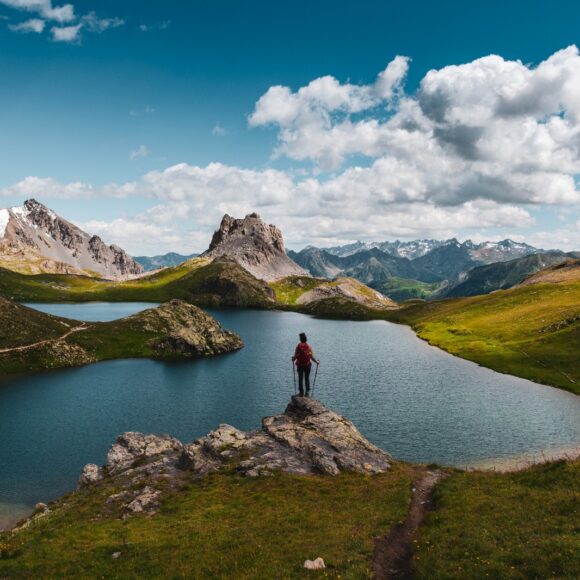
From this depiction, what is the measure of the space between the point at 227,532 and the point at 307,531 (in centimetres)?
593

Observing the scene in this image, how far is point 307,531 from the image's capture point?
30.6 m

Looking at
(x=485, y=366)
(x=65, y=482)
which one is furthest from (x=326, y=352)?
(x=65, y=482)

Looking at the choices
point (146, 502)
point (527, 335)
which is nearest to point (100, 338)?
point (146, 502)

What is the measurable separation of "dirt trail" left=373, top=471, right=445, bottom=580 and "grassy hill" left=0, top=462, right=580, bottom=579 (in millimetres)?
554

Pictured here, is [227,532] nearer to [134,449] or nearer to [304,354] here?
[304,354]

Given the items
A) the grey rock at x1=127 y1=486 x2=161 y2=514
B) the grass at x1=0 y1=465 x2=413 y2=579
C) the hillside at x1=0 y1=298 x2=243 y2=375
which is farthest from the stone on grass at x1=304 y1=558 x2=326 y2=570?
the hillside at x1=0 y1=298 x2=243 y2=375

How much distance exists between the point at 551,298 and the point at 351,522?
179 metres

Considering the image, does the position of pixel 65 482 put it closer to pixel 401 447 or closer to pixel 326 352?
pixel 401 447

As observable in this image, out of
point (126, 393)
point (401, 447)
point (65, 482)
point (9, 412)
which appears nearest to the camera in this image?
point (65, 482)

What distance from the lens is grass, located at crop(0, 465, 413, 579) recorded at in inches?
1020

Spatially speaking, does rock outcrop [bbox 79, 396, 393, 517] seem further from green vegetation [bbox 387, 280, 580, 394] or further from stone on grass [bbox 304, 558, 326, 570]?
green vegetation [bbox 387, 280, 580, 394]

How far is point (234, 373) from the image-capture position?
116 metres

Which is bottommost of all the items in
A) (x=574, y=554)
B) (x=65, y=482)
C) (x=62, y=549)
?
(x=65, y=482)

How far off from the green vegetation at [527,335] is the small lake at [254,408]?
869cm
